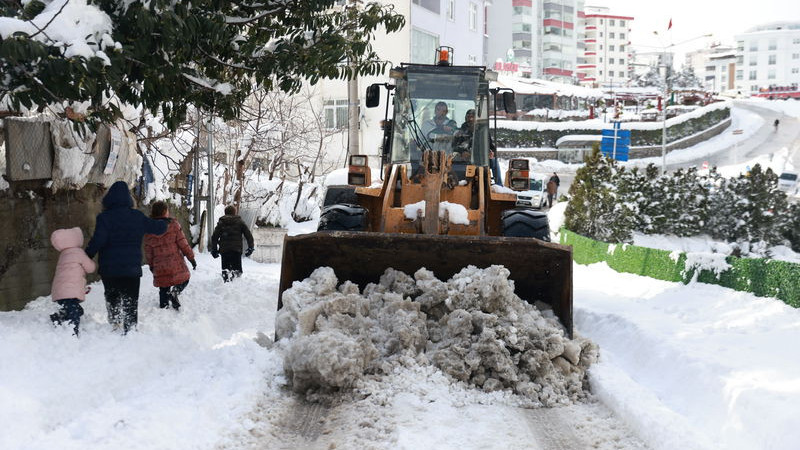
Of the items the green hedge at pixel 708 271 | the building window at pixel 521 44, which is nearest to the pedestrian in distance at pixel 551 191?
the green hedge at pixel 708 271

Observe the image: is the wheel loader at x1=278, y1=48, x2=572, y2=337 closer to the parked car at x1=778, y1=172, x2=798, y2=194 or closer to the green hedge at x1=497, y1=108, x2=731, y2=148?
the parked car at x1=778, y1=172, x2=798, y2=194

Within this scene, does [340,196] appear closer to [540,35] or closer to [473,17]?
[473,17]

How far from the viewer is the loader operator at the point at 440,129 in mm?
10633

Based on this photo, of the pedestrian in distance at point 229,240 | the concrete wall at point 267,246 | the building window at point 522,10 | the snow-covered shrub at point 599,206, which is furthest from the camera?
the building window at point 522,10

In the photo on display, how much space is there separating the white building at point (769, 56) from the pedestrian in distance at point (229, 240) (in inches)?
5266

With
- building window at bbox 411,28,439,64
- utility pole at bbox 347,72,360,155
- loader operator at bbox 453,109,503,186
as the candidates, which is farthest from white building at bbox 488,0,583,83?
loader operator at bbox 453,109,503,186

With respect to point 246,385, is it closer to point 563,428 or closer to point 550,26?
point 563,428

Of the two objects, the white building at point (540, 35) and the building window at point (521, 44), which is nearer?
the white building at point (540, 35)

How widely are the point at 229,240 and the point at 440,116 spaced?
443 centimetres

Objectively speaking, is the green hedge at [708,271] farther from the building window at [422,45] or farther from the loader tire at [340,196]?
the building window at [422,45]

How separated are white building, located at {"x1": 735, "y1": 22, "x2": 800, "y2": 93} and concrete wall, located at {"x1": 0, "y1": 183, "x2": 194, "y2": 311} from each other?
137215 mm

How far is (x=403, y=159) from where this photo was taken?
1067cm

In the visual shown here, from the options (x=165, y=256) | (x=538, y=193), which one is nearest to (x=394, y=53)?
(x=538, y=193)

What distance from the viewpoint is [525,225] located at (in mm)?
9477
